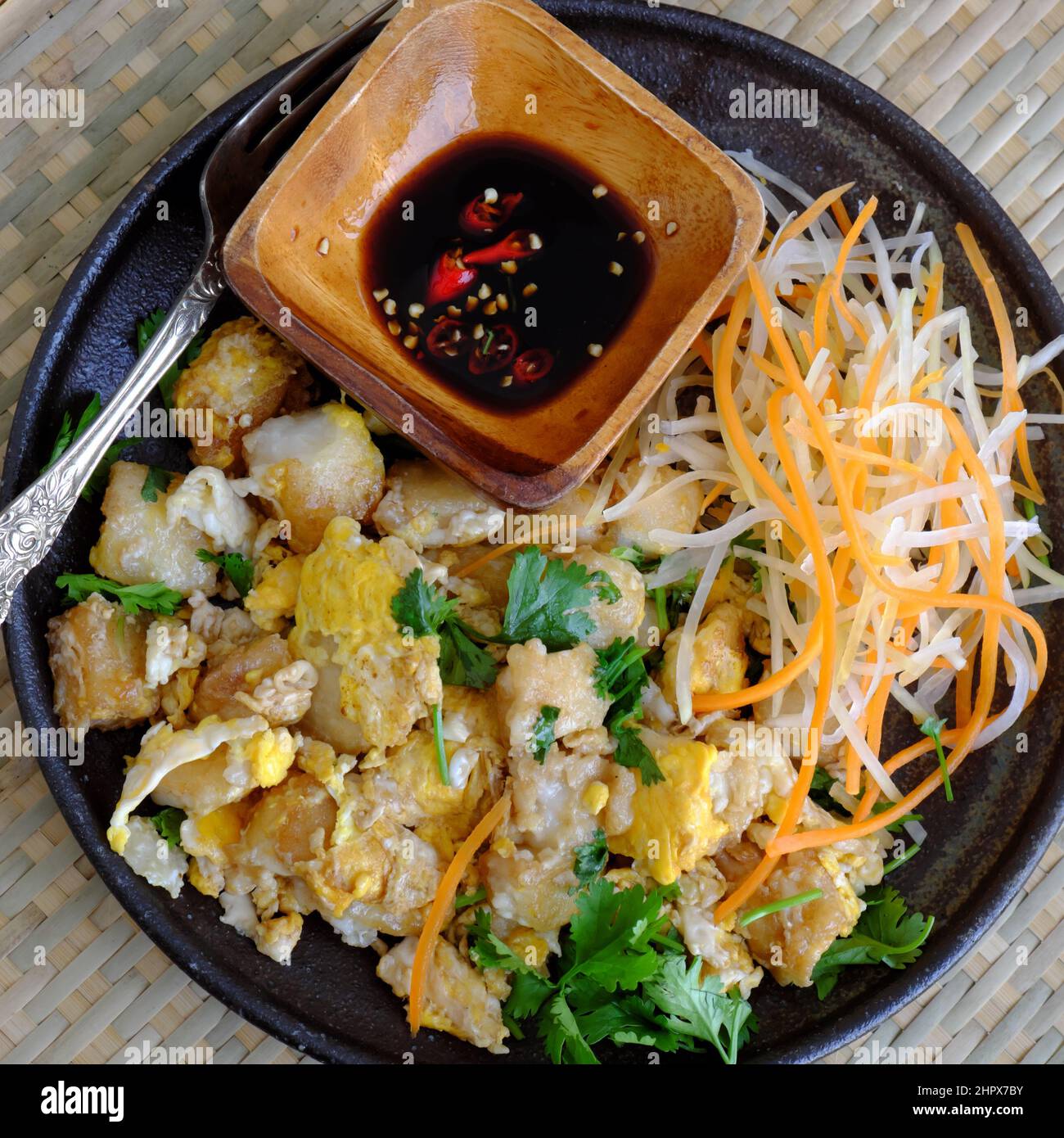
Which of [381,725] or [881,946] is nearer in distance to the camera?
[381,725]

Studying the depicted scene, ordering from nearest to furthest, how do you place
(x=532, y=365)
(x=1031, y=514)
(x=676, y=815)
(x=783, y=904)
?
1. (x=676, y=815)
2. (x=783, y=904)
3. (x=532, y=365)
4. (x=1031, y=514)

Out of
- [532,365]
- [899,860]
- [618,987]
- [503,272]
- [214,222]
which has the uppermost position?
[503,272]

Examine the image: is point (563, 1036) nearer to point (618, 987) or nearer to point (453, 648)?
point (618, 987)

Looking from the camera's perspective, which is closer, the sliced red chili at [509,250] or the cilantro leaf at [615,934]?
the cilantro leaf at [615,934]

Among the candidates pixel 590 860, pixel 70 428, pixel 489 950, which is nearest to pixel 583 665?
pixel 590 860

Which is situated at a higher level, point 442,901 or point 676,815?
point 676,815

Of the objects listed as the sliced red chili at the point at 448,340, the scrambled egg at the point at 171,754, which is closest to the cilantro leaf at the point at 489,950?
the scrambled egg at the point at 171,754

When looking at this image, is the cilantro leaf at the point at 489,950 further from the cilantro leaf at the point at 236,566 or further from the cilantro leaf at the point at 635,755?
the cilantro leaf at the point at 236,566
